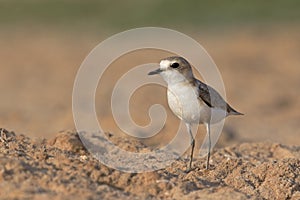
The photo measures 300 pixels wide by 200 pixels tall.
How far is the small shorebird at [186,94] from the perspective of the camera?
605cm

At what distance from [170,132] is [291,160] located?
13.5 ft

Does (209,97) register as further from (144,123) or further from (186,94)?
(144,123)

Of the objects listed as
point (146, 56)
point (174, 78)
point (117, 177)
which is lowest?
point (117, 177)

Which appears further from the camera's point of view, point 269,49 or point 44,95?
point 269,49

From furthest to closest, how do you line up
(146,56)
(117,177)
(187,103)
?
(146,56)
(187,103)
(117,177)

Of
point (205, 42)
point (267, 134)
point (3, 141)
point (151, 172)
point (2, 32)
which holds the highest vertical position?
point (2, 32)

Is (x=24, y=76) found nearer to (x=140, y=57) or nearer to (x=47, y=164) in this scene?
(x=140, y=57)

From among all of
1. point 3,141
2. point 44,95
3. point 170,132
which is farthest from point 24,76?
point 3,141

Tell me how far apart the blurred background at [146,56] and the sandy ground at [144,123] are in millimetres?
34

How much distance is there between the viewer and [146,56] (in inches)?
826

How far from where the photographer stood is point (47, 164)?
5391 mm

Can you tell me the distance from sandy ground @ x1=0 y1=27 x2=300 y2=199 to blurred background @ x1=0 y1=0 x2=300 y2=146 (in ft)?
0.11

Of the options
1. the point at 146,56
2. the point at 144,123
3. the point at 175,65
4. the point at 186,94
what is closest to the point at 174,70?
the point at 175,65

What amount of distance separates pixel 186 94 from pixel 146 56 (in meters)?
15.0
